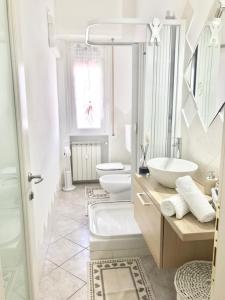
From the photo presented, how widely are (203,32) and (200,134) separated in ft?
2.45

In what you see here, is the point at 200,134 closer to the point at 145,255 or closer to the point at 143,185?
the point at 143,185

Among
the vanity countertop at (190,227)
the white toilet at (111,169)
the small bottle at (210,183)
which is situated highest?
the small bottle at (210,183)

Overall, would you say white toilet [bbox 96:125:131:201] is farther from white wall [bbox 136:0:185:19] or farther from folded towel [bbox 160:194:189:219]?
folded towel [bbox 160:194:189:219]

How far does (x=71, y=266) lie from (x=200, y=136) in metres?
1.53

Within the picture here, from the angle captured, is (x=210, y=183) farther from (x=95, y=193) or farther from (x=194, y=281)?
(x=95, y=193)

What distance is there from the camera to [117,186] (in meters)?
3.29

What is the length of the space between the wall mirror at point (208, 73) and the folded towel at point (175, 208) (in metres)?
0.68

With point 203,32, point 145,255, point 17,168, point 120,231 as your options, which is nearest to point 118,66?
point 203,32

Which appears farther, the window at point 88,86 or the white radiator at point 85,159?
the white radiator at point 85,159

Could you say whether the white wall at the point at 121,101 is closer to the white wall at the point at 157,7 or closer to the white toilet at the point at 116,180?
the white toilet at the point at 116,180

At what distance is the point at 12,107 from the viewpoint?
136 centimetres

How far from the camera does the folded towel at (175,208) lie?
148cm

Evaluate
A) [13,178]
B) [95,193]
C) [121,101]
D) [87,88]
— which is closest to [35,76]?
[13,178]

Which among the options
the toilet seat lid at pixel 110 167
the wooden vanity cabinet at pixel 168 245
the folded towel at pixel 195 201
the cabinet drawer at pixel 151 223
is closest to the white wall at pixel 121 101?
the toilet seat lid at pixel 110 167
